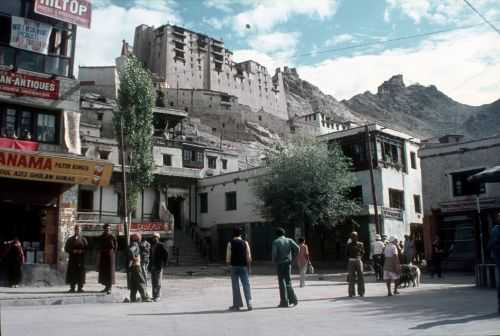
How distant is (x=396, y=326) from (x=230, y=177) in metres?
30.2

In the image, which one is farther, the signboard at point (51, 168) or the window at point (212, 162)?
the window at point (212, 162)

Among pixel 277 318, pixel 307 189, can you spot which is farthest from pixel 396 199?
pixel 277 318

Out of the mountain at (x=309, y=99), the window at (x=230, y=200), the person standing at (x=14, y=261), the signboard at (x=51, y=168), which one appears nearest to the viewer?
the signboard at (x=51, y=168)

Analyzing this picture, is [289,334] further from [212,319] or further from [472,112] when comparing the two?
[472,112]

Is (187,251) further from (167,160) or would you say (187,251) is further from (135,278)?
(135,278)

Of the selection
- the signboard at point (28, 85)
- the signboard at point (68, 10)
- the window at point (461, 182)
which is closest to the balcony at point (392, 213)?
the window at point (461, 182)

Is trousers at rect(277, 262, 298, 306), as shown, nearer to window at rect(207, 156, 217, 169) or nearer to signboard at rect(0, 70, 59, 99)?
signboard at rect(0, 70, 59, 99)

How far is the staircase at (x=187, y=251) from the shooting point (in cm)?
3283

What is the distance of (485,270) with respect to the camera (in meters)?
13.7

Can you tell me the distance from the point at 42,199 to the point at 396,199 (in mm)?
22996

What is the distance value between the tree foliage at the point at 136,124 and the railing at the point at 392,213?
1511 cm

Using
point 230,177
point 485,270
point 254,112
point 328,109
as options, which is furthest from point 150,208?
point 328,109

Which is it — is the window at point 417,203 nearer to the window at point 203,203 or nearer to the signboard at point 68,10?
the window at point 203,203

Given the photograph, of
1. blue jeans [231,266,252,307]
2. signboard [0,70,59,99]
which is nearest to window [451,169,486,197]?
blue jeans [231,266,252,307]
